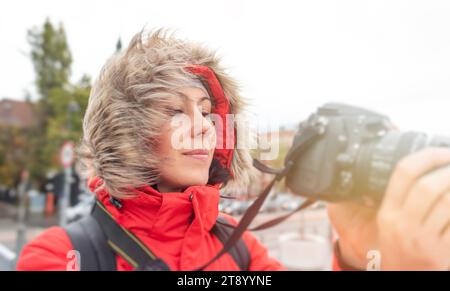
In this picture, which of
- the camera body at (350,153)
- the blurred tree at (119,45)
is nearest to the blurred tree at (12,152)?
the blurred tree at (119,45)

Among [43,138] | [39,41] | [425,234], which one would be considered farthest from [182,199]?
[43,138]

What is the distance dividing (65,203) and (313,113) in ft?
2.32

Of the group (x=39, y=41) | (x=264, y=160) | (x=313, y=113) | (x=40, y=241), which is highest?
(x=39, y=41)

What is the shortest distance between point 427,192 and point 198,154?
416 mm

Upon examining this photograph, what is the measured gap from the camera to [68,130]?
977 millimetres

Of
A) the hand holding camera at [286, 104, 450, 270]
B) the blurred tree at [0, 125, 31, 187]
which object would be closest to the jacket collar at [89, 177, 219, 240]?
the hand holding camera at [286, 104, 450, 270]

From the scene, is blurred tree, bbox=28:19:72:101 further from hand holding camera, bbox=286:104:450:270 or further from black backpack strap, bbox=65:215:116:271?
hand holding camera, bbox=286:104:450:270

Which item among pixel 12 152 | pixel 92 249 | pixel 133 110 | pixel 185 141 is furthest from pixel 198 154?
pixel 12 152

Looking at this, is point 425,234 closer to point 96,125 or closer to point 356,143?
point 356,143

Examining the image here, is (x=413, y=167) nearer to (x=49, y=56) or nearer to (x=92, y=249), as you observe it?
(x=92, y=249)

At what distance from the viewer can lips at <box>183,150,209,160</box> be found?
2.55 feet

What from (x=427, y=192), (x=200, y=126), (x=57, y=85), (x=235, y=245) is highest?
(x=57, y=85)

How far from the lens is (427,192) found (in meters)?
0.67

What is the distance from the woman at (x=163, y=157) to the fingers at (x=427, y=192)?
75mm
